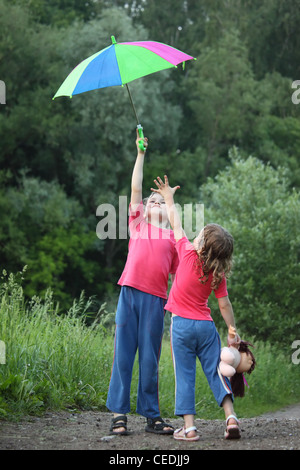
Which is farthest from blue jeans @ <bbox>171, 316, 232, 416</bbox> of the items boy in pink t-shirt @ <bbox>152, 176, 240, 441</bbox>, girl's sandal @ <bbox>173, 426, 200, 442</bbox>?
girl's sandal @ <bbox>173, 426, 200, 442</bbox>

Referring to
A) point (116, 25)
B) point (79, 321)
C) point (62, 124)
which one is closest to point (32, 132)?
point (62, 124)

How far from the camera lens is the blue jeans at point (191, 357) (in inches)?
181

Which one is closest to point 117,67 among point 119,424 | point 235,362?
point 235,362

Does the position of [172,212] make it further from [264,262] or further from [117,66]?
[264,262]

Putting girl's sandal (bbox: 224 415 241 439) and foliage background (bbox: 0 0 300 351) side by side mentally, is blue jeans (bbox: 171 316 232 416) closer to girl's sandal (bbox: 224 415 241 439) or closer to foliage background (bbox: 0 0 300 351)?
girl's sandal (bbox: 224 415 241 439)

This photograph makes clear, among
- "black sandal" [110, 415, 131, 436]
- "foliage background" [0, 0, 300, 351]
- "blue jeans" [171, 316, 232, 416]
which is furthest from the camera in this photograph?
"foliage background" [0, 0, 300, 351]

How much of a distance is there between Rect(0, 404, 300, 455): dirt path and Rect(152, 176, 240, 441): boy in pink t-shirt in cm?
24

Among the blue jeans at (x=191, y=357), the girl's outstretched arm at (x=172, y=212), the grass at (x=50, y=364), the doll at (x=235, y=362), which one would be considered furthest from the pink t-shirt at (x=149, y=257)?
the grass at (x=50, y=364)

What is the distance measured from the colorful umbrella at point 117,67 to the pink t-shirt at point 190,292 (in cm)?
99

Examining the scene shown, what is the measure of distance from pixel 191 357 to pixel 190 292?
42 centimetres

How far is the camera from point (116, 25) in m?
28.9

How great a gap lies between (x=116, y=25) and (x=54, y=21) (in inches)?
208

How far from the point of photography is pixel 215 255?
15.2 feet

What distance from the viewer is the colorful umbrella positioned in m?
5.09
